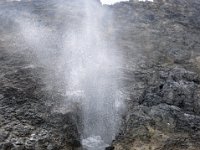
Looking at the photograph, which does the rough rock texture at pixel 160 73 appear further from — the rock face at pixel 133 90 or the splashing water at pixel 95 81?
the splashing water at pixel 95 81

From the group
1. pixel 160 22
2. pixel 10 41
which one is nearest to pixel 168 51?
pixel 160 22

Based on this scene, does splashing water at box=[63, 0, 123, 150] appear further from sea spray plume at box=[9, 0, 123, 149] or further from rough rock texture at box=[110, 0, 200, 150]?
rough rock texture at box=[110, 0, 200, 150]

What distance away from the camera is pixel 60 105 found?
2669cm

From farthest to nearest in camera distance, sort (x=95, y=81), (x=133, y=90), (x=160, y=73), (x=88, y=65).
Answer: (x=88, y=65), (x=160, y=73), (x=95, y=81), (x=133, y=90)

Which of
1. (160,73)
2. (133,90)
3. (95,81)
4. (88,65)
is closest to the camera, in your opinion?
(133,90)

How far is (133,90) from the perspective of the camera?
29.2 metres

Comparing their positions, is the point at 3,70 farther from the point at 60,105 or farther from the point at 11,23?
the point at 11,23

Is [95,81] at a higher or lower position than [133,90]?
higher

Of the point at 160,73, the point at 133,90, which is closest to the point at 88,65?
the point at 133,90

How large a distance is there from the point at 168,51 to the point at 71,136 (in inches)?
616

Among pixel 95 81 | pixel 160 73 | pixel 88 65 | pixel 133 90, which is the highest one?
pixel 88 65

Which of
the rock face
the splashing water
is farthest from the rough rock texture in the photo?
the splashing water

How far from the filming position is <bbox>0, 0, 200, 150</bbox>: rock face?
24.1 m

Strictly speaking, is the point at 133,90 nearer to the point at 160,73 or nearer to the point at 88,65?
the point at 160,73
